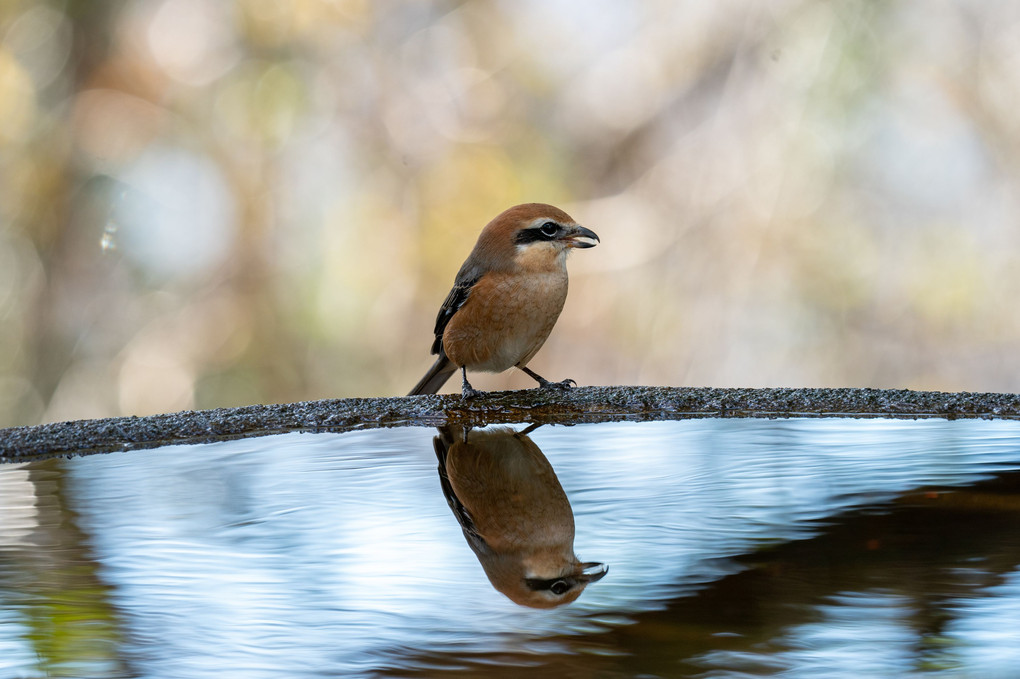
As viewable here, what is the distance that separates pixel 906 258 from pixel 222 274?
527 cm

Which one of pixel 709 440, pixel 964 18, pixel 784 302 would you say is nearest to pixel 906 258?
pixel 784 302

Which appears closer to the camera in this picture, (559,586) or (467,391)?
(559,586)

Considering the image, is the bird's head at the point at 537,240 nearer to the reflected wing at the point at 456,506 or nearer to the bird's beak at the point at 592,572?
the reflected wing at the point at 456,506

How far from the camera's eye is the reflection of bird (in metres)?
1.62

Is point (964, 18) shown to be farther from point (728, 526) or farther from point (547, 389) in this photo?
point (728, 526)

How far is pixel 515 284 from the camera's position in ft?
11.3

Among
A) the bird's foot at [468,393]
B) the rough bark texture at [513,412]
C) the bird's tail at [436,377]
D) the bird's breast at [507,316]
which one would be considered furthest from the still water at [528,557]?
the bird's tail at [436,377]

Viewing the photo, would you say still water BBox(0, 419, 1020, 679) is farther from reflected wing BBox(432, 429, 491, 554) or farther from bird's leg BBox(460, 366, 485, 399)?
bird's leg BBox(460, 366, 485, 399)

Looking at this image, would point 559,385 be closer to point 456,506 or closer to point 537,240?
point 537,240

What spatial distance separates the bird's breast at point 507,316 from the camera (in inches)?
136

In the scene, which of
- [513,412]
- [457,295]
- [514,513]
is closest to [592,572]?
[514,513]

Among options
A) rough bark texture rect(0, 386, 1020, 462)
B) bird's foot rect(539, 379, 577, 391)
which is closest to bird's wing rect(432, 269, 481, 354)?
bird's foot rect(539, 379, 577, 391)

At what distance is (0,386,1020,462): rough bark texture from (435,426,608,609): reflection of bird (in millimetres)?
216

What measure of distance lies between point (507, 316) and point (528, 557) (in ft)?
5.83
